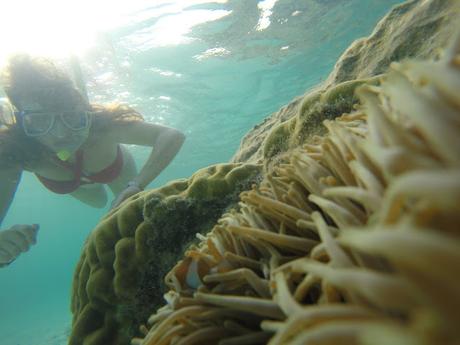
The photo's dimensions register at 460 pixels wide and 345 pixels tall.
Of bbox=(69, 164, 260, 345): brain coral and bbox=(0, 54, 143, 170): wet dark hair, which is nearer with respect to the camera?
bbox=(69, 164, 260, 345): brain coral

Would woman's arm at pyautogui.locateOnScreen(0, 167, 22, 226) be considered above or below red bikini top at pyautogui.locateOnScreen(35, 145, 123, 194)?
below

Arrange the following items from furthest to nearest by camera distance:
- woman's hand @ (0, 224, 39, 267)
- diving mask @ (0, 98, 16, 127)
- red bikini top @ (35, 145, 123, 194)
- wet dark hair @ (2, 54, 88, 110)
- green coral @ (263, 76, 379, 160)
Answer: red bikini top @ (35, 145, 123, 194) → diving mask @ (0, 98, 16, 127) → wet dark hair @ (2, 54, 88, 110) → woman's hand @ (0, 224, 39, 267) → green coral @ (263, 76, 379, 160)

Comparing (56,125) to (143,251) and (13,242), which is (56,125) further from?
(143,251)

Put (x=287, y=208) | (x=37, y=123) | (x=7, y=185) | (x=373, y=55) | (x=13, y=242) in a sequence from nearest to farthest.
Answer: (x=287, y=208) → (x=373, y=55) → (x=13, y=242) → (x=7, y=185) → (x=37, y=123)

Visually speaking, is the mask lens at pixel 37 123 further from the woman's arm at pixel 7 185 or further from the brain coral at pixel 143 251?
the brain coral at pixel 143 251

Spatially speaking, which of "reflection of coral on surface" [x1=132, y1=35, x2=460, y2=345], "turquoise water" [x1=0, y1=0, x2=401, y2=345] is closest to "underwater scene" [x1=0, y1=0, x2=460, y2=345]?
"reflection of coral on surface" [x1=132, y1=35, x2=460, y2=345]

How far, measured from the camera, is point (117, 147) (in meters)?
7.91

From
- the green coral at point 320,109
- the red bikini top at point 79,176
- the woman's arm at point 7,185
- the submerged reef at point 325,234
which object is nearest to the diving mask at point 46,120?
the woman's arm at point 7,185

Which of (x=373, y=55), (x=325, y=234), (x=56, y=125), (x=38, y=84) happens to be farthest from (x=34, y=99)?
(x=325, y=234)

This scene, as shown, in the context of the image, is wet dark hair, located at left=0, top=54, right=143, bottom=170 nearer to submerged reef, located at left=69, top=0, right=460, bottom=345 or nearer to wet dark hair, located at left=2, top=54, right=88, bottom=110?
wet dark hair, located at left=2, top=54, right=88, bottom=110

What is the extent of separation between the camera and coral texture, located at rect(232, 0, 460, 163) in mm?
2658

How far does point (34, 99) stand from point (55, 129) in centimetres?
62

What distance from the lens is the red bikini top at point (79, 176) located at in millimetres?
7129

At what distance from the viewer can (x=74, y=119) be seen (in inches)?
251
